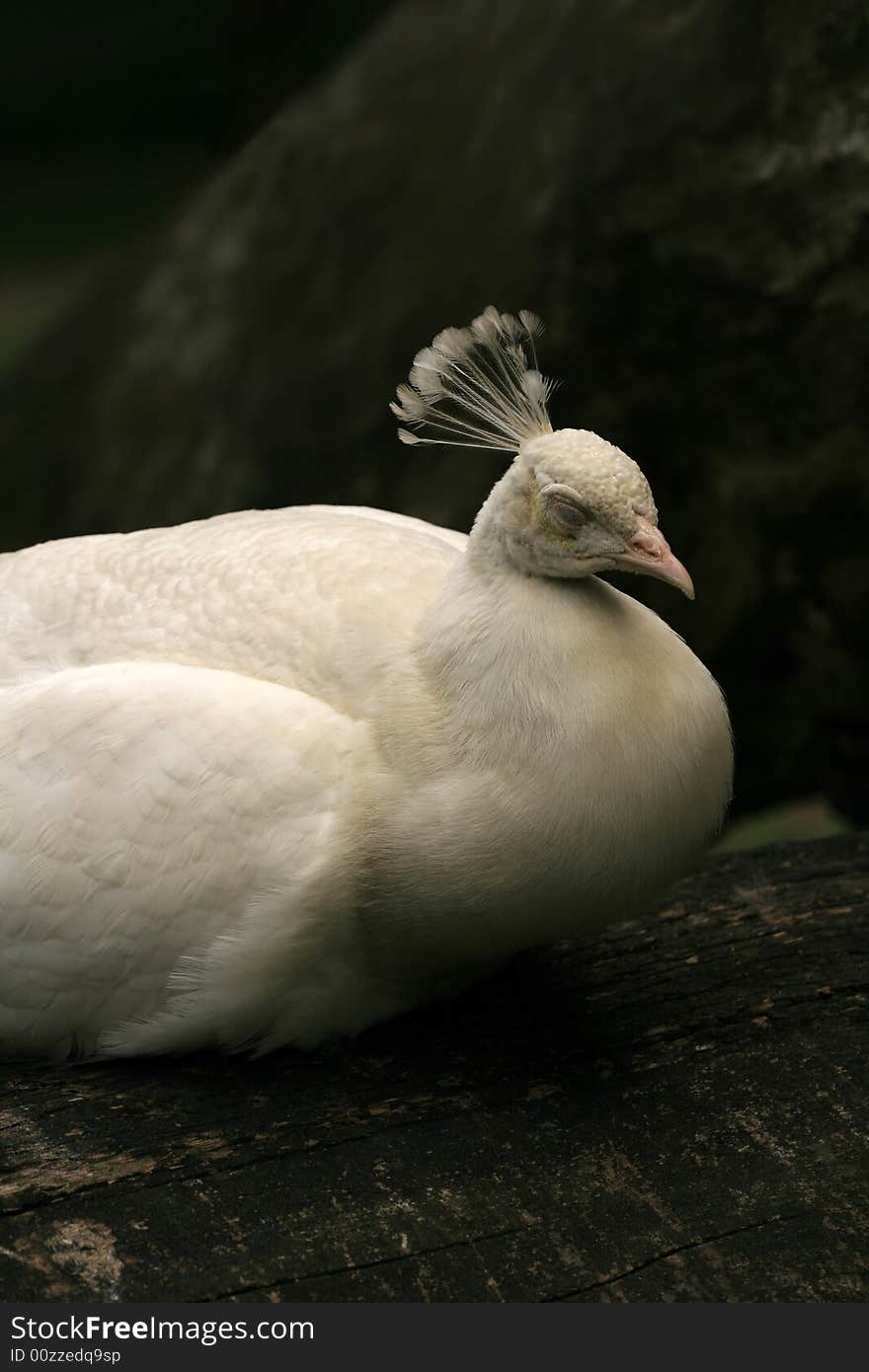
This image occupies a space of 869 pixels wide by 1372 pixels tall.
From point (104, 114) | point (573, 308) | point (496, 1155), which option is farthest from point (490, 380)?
point (104, 114)

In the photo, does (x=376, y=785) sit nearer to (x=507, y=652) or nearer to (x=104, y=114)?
(x=507, y=652)

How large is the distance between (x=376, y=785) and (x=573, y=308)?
76.1 inches

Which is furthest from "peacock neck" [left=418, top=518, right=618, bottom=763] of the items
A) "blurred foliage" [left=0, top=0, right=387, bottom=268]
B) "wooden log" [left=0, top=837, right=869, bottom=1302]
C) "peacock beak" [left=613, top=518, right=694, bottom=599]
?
"blurred foliage" [left=0, top=0, right=387, bottom=268]

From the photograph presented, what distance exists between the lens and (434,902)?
2.26 metres

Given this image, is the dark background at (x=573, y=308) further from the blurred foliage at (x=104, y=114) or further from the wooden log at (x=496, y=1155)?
the blurred foliage at (x=104, y=114)

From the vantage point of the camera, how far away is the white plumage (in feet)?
7.31

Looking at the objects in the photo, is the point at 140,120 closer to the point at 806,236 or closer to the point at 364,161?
the point at 364,161

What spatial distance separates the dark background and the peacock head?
1.44 m

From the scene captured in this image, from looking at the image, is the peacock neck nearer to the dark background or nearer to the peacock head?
the peacock head

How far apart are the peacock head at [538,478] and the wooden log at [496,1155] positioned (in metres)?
0.73

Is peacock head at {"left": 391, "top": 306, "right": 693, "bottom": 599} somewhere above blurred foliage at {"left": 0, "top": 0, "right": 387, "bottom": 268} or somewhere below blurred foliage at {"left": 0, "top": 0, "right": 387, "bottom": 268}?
below

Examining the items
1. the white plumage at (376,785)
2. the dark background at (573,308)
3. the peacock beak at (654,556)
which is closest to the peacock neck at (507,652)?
the white plumage at (376,785)

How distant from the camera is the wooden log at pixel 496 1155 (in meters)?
2.06

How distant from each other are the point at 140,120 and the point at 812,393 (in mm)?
6692
